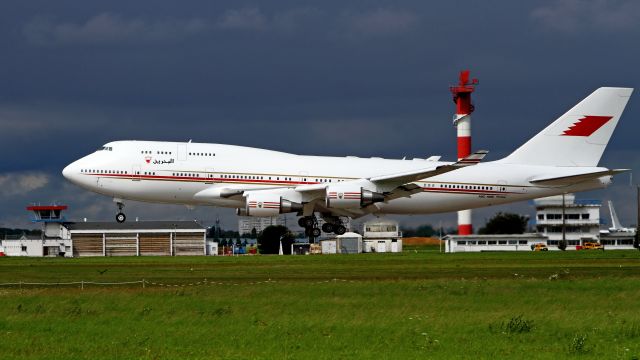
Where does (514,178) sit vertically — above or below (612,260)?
above

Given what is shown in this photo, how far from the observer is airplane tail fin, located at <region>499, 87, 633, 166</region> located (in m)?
68.4

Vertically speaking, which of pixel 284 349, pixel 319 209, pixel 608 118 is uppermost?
pixel 608 118

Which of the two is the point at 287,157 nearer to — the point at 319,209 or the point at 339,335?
the point at 319,209

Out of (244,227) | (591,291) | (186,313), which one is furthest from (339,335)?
(244,227)

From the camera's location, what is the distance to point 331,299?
30.6 m

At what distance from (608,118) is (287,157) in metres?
22.7

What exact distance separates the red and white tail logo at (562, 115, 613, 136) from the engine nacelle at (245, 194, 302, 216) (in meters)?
20.8

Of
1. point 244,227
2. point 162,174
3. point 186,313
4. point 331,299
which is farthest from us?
point 244,227

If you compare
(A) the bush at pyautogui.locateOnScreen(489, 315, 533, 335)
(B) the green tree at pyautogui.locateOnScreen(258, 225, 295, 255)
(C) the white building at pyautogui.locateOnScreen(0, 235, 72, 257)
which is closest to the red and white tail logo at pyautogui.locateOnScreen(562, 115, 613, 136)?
(B) the green tree at pyautogui.locateOnScreen(258, 225, 295, 255)

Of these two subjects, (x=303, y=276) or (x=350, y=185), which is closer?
(x=303, y=276)

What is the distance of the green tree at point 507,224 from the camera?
14250 cm

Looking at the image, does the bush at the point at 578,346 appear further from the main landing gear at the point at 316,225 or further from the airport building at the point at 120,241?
the airport building at the point at 120,241

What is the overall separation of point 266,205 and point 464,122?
241ft

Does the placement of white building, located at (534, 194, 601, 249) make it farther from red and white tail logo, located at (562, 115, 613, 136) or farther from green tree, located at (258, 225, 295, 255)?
red and white tail logo, located at (562, 115, 613, 136)
